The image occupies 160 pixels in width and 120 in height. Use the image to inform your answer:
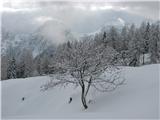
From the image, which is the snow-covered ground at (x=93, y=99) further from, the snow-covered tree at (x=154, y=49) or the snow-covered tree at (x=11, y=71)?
the snow-covered tree at (x=154, y=49)

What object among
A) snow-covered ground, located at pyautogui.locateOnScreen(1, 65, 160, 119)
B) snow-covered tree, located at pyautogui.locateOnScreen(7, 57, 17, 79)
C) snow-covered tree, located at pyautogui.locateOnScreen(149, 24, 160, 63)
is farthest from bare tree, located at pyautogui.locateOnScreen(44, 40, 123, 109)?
snow-covered tree, located at pyautogui.locateOnScreen(7, 57, 17, 79)

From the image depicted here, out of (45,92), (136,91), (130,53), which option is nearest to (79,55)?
(136,91)

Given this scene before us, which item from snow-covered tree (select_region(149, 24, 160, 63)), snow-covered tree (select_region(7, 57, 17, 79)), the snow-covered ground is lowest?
the snow-covered ground

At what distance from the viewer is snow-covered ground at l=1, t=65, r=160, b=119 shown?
14.5 m

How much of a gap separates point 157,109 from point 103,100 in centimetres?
635

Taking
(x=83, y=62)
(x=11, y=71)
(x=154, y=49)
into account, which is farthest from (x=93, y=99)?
(x=11, y=71)

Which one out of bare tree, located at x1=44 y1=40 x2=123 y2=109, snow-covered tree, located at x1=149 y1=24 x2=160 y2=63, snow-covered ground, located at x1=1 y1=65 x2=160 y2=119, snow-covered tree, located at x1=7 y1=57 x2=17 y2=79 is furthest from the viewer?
snow-covered tree, located at x1=7 y1=57 x2=17 y2=79

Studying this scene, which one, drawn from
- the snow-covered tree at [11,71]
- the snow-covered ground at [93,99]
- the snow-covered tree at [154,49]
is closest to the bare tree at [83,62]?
the snow-covered ground at [93,99]

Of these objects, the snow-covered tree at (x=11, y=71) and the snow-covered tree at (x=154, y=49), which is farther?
the snow-covered tree at (x=11, y=71)

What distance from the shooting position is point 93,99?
2114cm

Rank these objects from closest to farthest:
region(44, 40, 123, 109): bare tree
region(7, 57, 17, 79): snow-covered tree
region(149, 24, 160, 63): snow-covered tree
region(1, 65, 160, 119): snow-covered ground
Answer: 1. region(1, 65, 160, 119): snow-covered ground
2. region(44, 40, 123, 109): bare tree
3. region(149, 24, 160, 63): snow-covered tree
4. region(7, 57, 17, 79): snow-covered tree

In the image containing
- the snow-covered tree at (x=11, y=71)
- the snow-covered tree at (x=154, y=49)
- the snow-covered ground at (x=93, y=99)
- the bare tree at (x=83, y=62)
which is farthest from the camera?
the snow-covered tree at (x=11, y=71)

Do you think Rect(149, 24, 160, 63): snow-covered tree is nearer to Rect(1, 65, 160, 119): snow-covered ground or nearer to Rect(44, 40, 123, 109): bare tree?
Rect(1, 65, 160, 119): snow-covered ground

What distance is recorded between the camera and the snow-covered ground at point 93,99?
14542 millimetres
